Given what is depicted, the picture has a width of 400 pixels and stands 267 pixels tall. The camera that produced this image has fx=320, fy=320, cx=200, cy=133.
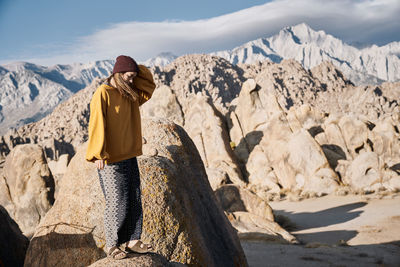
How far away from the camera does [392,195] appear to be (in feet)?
66.9

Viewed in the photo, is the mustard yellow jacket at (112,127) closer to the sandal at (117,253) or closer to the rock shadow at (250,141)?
the sandal at (117,253)

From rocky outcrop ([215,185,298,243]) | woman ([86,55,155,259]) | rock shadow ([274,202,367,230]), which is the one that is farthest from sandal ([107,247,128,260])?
rock shadow ([274,202,367,230])

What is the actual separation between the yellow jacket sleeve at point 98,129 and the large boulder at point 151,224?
48.3 inches

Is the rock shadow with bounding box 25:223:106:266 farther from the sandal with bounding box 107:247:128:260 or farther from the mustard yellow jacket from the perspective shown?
the mustard yellow jacket

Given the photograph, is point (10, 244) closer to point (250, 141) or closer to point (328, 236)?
point (328, 236)

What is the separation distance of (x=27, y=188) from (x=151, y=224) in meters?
16.4

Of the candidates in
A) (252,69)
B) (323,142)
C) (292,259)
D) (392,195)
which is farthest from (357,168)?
(252,69)

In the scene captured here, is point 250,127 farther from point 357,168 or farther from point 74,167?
point 74,167

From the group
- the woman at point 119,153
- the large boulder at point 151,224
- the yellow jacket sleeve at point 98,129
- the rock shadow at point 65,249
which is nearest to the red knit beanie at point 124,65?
the woman at point 119,153

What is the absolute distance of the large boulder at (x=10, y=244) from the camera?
655 cm

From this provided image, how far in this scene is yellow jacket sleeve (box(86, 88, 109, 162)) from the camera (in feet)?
12.5

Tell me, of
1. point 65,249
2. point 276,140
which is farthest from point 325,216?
point 65,249

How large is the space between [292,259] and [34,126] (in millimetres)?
124027

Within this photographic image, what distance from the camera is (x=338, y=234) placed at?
1441cm
